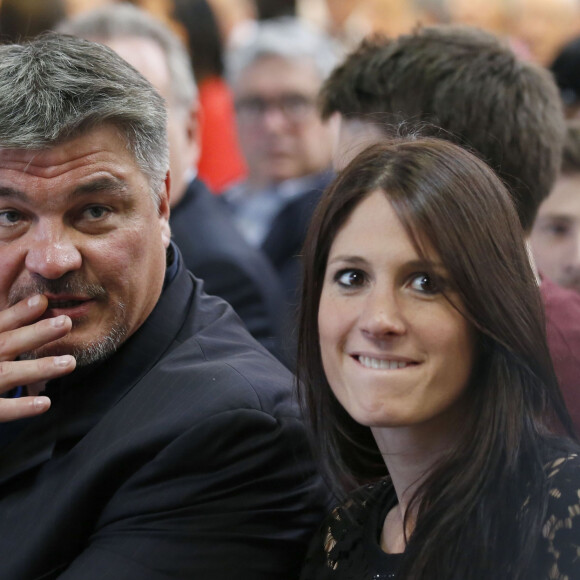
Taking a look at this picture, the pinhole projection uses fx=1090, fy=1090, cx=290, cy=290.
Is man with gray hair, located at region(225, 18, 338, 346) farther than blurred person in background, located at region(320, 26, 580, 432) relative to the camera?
Yes

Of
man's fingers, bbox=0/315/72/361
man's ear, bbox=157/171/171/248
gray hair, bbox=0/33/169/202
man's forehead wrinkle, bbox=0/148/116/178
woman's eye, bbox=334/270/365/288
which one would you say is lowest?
man's fingers, bbox=0/315/72/361

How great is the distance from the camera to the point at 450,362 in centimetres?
176

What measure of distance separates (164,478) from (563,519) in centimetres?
72

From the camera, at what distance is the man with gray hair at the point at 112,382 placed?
1977 mm

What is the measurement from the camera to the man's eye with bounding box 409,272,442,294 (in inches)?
68.7

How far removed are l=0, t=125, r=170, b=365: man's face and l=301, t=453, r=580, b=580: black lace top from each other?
57 centimetres

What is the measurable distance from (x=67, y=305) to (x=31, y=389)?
13.0 inches

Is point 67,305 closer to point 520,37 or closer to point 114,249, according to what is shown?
point 114,249

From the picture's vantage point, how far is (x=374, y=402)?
179cm

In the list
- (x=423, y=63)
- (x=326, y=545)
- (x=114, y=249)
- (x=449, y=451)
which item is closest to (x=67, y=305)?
(x=114, y=249)

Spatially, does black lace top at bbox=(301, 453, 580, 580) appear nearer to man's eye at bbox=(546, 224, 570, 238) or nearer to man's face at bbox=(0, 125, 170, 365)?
man's face at bbox=(0, 125, 170, 365)

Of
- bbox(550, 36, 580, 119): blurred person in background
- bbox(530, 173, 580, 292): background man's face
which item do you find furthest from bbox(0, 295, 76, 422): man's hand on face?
bbox(550, 36, 580, 119): blurred person in background

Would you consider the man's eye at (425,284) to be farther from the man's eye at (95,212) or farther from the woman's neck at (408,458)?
the man's eye at (95,212)

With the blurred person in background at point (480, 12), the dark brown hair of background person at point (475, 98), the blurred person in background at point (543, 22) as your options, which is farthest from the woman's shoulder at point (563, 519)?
the blurred person in background at point (480, 12)
